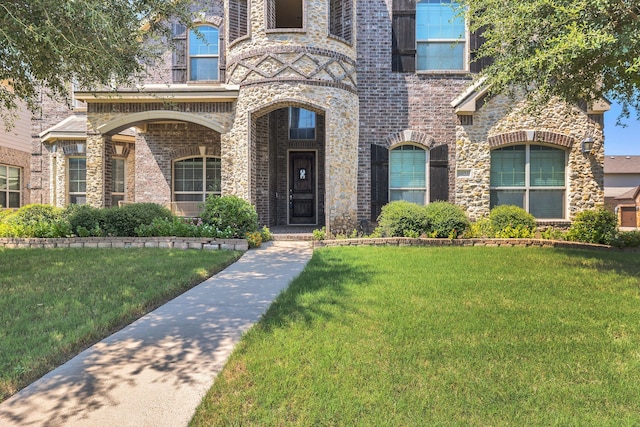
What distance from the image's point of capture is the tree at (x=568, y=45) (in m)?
4.65

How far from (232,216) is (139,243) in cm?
228

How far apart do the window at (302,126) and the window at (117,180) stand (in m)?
6.51

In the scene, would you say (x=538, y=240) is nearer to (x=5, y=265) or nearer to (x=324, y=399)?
(x=324, y=399)

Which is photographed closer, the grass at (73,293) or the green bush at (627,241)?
the grass at (73,293)

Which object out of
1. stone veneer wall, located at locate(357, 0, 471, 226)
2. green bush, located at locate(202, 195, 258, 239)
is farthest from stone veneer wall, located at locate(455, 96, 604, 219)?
green bush, located at locate(202, 195, 258, 239)

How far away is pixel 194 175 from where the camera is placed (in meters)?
12.2

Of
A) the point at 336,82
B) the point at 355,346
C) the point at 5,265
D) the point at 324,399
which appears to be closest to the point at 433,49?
the point at 336,82

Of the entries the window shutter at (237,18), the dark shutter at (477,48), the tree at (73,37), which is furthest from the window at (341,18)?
the tree at (73,37)

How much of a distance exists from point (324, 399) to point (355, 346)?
2.63ft

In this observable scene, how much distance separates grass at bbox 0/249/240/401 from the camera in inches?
117

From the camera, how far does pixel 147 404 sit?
7.63 feet

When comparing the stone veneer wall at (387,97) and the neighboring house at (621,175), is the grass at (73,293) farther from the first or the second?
the neighboring house at (621,175)

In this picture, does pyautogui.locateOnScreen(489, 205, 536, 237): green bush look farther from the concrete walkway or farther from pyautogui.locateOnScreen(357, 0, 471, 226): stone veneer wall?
the concrete walkway

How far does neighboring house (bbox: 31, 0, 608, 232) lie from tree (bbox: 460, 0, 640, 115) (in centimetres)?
287
